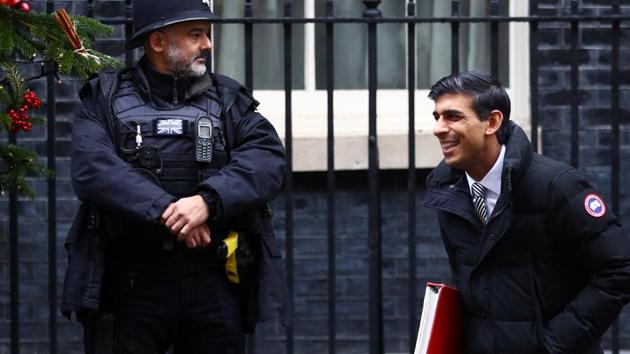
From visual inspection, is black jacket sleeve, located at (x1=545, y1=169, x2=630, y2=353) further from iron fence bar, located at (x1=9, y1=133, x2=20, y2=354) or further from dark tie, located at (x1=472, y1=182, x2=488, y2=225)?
iron fence bar, located at (x1=9, y1=133, x2=20, y2=354)

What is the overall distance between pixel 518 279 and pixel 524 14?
143 inches

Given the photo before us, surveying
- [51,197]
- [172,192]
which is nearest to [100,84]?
[172,192]

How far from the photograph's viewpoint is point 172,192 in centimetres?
477

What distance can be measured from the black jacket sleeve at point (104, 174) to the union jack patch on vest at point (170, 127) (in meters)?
0.16

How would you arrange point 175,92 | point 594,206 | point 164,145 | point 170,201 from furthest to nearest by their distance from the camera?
1. point 175,92
2. point 164,145
3. point 170,201
4. point 594,206

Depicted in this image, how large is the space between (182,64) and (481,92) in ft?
3.53

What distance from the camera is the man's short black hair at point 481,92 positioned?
437 cm

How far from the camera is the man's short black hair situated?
4.37 meters

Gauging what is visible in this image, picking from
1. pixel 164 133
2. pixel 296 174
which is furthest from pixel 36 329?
pixel 164 133

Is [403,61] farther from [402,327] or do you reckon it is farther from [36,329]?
[36,329]

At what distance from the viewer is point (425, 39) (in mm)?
7938

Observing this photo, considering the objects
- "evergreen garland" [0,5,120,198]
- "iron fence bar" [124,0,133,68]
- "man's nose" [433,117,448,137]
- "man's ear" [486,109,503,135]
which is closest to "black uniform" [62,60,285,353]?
"evergreen garland" [0,5,120,198]

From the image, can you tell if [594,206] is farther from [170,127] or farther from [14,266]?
[14,266]

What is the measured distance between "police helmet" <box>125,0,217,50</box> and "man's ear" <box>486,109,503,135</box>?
1088mm
